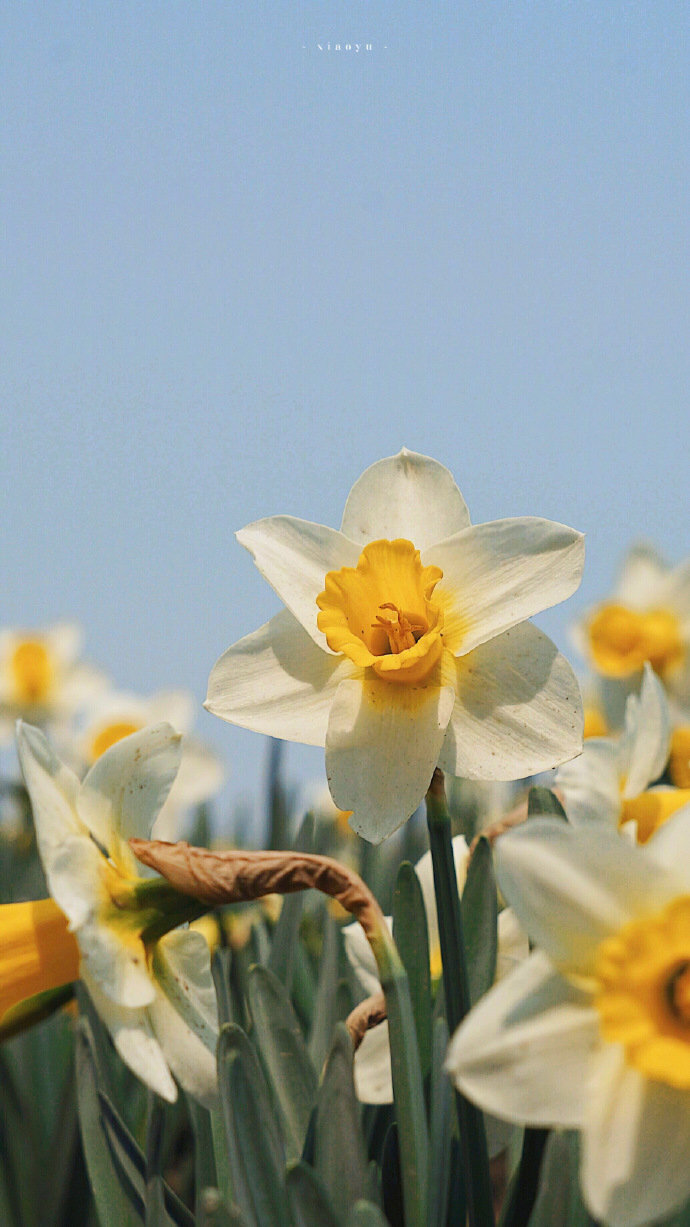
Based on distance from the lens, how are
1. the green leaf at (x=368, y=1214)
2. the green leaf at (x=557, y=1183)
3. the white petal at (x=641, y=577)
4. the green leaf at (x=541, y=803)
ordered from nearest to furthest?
1. the green leaf at (x=368, y=1214)
2. the green leaf at (x=557, y=1183)
3. the green leaf at (x=541, y=803)
4. the white petal at (x=641, y=577)

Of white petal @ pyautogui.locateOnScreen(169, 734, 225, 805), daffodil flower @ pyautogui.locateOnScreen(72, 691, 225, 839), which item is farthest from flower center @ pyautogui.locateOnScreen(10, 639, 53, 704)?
white petal @ pyautogui.locateOnScreen(169, 734, 225, 805)

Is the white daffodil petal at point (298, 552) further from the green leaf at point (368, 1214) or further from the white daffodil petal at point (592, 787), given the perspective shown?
the green leaf at point (368, 1214)

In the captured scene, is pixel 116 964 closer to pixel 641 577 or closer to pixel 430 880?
pixel 430 880

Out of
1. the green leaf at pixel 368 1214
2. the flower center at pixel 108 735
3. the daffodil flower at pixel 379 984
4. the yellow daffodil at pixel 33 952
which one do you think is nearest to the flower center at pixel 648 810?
the daffodil flower at pixel 379 984

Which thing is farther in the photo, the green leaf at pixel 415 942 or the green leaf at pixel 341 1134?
the green leaf at pixel 415 942

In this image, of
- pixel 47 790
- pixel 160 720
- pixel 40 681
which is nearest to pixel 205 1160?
pixel 47 790
